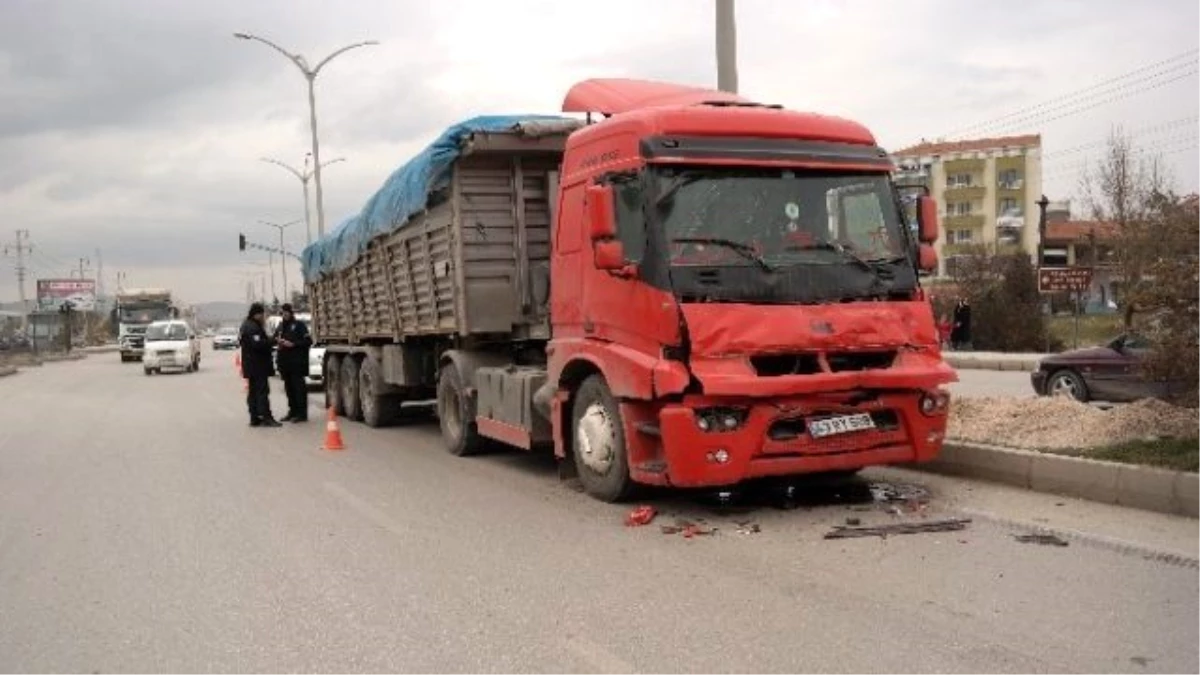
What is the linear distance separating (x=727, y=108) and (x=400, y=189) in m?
5.35

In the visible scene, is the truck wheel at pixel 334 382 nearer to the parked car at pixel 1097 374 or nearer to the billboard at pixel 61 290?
the parked car at pixel 1097 374

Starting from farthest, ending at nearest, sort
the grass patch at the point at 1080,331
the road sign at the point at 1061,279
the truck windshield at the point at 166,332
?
the truck windshield at the point at 166,332 < the grass patch at the point at 1080,331 < the road sign at the point at 1061,279

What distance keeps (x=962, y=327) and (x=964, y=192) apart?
66.4 meters

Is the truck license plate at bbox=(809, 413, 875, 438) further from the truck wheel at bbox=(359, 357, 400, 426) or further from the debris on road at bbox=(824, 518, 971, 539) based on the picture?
the truck wheel at bbox=(359, 357, 400, 426)

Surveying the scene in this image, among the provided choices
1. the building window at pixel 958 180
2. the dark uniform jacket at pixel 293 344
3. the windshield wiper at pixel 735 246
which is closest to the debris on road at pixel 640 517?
the windshield wiper at pixel 735 246

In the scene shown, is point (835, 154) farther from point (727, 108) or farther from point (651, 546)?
point (651, 546)

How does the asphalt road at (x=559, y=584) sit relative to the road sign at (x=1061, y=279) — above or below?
below

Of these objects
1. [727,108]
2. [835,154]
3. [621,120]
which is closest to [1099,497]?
[835,154]

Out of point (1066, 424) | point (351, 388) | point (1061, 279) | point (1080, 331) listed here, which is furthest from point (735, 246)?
point (1080, 331)

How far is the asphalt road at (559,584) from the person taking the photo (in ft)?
16.0

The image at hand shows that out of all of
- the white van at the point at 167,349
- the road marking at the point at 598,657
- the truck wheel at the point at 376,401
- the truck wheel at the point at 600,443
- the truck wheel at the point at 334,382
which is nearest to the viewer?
the road marking at the point at 598,657

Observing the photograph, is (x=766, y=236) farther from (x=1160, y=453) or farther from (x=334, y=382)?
(x=334, y=382)

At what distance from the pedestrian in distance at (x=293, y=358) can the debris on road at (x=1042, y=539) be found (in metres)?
11.8

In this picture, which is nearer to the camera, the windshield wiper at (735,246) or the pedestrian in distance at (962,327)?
the windshield wiper at (735,246)
